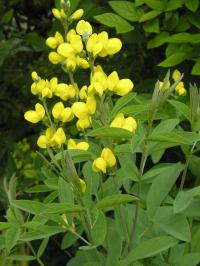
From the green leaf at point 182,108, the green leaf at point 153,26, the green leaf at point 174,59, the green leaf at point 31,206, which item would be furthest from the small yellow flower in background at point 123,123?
the green leaf at point 153,26

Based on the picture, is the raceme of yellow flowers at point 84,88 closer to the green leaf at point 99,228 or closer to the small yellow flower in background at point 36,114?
the small yellow flower in background at point 36,114

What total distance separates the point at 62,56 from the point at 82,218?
0.41 metres

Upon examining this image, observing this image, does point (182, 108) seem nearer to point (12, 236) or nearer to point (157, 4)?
point (12, 236)

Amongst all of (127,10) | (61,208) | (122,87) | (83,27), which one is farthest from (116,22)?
(61,208)

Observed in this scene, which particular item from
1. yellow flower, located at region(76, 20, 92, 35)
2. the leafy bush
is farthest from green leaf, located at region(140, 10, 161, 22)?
yellow flower, located at region(76, 20, 92, 35)

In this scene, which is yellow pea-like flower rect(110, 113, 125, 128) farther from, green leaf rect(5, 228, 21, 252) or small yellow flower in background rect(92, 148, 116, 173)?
green leaf rect(5, 228, 21, 252)

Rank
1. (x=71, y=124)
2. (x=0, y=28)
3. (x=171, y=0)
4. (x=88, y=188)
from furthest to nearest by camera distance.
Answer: (x=0, y=28), (x=71, y=124), (x=171, y=0), (x=88, y=188)

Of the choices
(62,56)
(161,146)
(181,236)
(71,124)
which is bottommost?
(71,124)

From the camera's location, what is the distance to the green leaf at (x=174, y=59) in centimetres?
201

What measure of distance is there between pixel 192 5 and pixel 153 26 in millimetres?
156

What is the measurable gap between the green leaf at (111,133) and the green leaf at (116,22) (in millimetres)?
853

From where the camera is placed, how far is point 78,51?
4.59ft

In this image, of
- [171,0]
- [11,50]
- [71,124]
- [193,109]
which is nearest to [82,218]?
[193,109]

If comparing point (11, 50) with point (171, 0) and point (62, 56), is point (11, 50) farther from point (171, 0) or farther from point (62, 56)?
point (62, 56)
